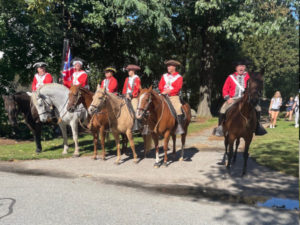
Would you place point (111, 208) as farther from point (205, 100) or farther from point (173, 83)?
point (205, 100)

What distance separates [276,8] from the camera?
20.8m

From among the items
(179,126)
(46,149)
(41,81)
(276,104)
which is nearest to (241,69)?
(179,126)

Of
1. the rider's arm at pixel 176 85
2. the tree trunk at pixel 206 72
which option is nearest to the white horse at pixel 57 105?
the rider's arm at pixel 176 85

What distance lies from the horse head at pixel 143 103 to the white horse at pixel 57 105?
3269 mm

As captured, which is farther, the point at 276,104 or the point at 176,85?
the point at 276,104

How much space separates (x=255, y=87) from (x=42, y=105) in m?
7.29

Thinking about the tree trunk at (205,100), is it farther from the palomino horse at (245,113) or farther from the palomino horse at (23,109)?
the palomino horse at (245,113)

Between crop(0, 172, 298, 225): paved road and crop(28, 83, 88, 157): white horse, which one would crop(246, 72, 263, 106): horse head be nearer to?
crop(0, 172, 298, 225): paved road

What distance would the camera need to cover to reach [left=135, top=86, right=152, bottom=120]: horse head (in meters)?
8.40

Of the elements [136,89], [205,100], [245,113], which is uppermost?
[136,89]

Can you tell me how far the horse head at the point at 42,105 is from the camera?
10.8 metres

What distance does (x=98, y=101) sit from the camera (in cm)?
900

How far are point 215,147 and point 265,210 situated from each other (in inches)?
288

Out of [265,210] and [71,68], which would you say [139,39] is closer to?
[71,68]
